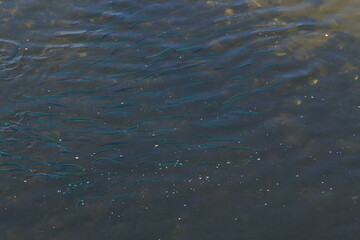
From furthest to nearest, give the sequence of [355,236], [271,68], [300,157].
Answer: [271,68], [300,157], [355,236]

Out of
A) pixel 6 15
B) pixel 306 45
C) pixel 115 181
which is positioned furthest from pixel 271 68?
pixel 6 15

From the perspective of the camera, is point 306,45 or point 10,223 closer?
point 10,223

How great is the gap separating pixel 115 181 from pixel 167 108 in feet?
4.71

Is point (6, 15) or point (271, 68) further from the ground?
point (6, 15)

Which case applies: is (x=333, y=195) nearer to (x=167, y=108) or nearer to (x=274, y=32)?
(x=167, y=108)

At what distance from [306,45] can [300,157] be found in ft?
7.61

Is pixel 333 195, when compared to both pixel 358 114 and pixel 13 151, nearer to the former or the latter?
pixel 358 114

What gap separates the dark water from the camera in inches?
249

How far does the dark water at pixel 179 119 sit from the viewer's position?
249 inches

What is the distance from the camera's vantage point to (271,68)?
8.12 meters

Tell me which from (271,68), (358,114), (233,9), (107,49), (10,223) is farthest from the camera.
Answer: (233,9)

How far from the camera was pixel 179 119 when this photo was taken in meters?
7.47

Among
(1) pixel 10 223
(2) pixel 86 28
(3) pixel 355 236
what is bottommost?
(3) pixel 355 236

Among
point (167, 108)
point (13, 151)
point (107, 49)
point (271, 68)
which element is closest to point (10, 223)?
point (13, 151)
